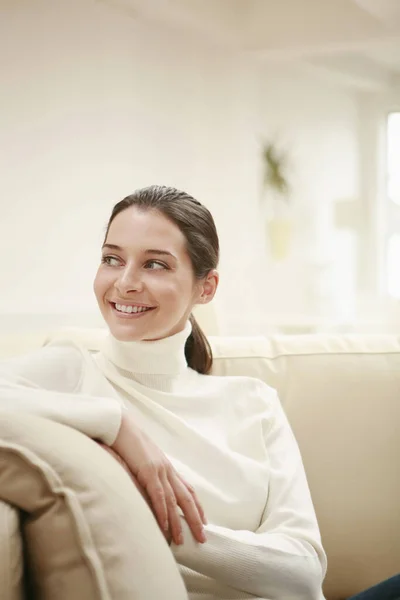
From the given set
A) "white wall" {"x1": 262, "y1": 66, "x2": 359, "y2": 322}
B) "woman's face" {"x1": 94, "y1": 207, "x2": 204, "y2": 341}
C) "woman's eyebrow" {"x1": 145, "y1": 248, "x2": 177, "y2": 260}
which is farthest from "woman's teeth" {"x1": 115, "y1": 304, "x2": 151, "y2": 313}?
"white wall" {"x1": 262, "y1": 66, "x2": 359, "y2": 322}

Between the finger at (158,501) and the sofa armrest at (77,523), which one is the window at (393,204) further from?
the sofa armrest at (77,523)

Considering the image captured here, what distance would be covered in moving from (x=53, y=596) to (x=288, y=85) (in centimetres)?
371

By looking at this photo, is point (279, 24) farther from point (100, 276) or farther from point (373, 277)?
point (100, 276)

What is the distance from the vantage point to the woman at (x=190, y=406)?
1.06 m

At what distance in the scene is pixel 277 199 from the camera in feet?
13.3

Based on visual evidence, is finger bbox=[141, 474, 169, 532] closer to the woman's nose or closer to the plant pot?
the woman's nose

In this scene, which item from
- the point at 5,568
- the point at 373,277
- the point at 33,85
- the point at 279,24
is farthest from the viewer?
the point at 373,277

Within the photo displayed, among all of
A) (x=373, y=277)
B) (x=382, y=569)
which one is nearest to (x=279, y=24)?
(x=373, y=277)

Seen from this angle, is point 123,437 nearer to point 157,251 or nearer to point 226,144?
point 157,251

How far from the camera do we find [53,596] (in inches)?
29.5

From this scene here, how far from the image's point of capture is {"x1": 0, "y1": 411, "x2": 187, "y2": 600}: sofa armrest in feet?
2.42

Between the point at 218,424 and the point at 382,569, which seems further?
the point at 382,569

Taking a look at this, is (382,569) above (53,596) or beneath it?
beneath

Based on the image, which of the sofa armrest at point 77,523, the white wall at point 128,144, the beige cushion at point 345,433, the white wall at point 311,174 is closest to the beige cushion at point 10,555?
the sofa armrest at point 77,523
